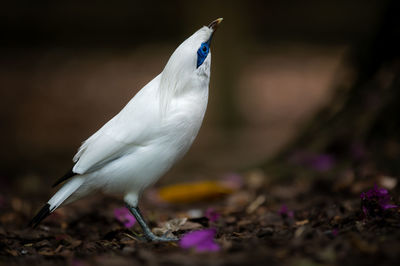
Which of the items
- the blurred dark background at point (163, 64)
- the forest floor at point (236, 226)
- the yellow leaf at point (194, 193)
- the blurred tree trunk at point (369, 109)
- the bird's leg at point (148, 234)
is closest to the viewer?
the forest floor at point (236, 226)

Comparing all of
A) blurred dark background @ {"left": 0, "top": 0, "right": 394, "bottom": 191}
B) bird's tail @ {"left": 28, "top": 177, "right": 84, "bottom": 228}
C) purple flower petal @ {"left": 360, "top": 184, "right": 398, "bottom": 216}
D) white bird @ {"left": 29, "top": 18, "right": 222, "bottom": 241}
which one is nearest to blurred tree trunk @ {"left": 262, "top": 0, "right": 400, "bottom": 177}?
blurred dark background @ {"left": 0, "top": 0, "right": 394, "bottom": 191}

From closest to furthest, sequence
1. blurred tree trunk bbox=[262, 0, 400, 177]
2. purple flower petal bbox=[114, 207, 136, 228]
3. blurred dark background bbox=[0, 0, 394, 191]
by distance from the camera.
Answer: purple flower petal bbox=[114, 207, 136, 228] < blurred tree trunk bbox=[262, 0, 400, 177] < blurred dark background bbox=[0, 0, 394, 191]

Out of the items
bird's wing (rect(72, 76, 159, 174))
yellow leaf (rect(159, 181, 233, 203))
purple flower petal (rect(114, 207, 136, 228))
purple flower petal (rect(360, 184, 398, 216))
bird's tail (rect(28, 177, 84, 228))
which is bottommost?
purple flower petal (rect(360, 184, 398, 216))

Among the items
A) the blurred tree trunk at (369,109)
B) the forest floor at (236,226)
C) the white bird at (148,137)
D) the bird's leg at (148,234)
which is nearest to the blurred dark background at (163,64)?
the blurred tree trunk at (369,109)

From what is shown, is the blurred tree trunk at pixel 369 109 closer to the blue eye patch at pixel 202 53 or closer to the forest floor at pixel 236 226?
the forest floor at pixel 236 226

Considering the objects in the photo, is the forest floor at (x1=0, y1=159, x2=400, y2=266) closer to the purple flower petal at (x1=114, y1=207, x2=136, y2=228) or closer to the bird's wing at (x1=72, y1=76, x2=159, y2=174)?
the purple flower petal at (x1=114, y1=207, x2=136, y2=228)

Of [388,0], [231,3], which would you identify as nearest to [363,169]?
[388,0]

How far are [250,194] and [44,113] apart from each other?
8.22 meters

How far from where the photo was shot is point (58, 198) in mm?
3400

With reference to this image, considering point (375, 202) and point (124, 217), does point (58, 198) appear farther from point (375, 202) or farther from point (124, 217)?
point (375, 202)

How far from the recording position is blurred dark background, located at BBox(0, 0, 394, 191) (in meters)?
7.94

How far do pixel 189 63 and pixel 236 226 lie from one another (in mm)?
A: 1324

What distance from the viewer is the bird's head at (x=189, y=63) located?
3.39 meters

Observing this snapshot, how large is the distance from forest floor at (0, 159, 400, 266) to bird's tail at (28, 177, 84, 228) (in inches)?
9.4
